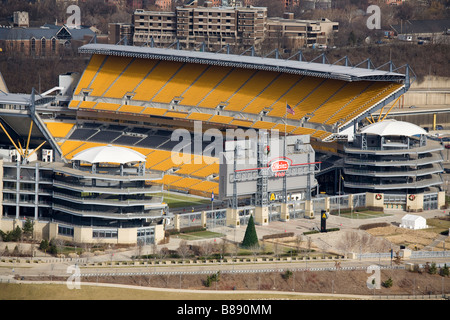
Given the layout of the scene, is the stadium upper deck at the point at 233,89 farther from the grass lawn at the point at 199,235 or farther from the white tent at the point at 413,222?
the grass lawn at the point at 199,235

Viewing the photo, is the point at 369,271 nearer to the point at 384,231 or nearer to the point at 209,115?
the point at 384,231

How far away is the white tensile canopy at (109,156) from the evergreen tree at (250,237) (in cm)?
1365

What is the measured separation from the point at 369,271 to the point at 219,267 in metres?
15.4

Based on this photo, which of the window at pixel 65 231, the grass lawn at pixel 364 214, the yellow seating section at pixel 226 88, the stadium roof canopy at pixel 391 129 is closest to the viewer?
the window at pixel 65 231

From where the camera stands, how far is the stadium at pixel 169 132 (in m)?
126

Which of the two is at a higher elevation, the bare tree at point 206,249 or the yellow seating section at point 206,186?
the yellow seating section at point 206,186

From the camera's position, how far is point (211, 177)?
151 m

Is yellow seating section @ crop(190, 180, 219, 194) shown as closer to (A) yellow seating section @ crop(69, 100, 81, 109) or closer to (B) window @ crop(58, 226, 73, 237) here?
(B) window @ crop(58, 226, 73, 237)

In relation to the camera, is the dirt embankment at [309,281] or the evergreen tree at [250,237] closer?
the dirt embankment at [309,281]

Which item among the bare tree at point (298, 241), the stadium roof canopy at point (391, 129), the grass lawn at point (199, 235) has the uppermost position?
the stadium roof canopy at point (391, 129)

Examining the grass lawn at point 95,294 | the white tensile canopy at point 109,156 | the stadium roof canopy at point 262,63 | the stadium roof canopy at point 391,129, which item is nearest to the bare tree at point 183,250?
the grass lawn at point 95,294

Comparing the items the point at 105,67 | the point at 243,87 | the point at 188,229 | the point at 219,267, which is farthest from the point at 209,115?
the point at 219,267

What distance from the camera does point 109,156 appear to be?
12656 centimetres

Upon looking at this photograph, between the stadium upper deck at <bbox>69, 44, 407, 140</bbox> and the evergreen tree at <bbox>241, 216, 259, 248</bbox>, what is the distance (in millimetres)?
29672
